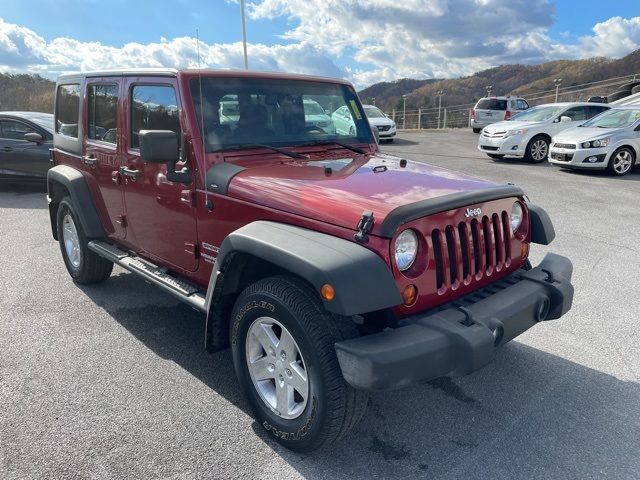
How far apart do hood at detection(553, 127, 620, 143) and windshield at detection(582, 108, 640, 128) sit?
33 cm

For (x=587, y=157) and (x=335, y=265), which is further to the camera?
(x=587, y=157)

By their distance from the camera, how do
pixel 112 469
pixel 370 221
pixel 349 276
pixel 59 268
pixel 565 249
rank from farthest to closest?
pixel 565 249 → pixel 59 268 → pixel 112 469 → pixel 370 221 → pixel 349 276

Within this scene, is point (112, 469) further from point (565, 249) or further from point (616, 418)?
point (565, 249)

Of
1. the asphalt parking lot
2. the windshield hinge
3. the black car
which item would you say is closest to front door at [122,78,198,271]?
the asphalt parking lot

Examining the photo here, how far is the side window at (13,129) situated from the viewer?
9.62 meters

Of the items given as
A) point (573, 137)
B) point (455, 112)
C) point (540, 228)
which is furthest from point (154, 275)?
point (455, 112)

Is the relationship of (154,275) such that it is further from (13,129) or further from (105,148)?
(13,129)

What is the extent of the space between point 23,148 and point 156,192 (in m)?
7.49

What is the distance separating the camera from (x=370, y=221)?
240 centimetres

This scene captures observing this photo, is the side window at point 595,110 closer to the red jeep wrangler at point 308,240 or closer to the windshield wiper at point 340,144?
the red jeep wrangler at point 308,240

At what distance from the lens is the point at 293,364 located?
2.62 meters

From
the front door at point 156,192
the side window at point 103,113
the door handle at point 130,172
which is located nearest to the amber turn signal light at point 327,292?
the front door at point 156,192

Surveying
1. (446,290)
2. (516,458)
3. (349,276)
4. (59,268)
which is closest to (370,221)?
(349,276)

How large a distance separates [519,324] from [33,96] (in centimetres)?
3069
